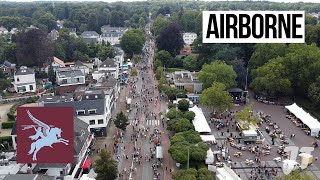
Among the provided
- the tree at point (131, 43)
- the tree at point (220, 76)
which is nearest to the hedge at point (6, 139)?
the tree at point (220, 76)

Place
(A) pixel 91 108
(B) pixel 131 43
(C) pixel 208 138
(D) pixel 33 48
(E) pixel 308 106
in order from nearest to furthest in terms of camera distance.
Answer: (C) pixel 208 138 → (A) pixel 91 108 → (E) pixel 308 106 → (D) pixel 33 48 → (B) pixel 131 43

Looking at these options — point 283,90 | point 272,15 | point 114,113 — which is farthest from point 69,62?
point 272,15

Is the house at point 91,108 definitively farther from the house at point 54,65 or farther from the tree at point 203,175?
the house at point 54,65

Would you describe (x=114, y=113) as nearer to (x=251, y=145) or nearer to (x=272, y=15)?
(x=251, y=145)

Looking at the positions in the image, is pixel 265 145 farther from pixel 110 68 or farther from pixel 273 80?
pixel 110 68

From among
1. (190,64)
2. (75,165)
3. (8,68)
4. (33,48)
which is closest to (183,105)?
(75,165)
